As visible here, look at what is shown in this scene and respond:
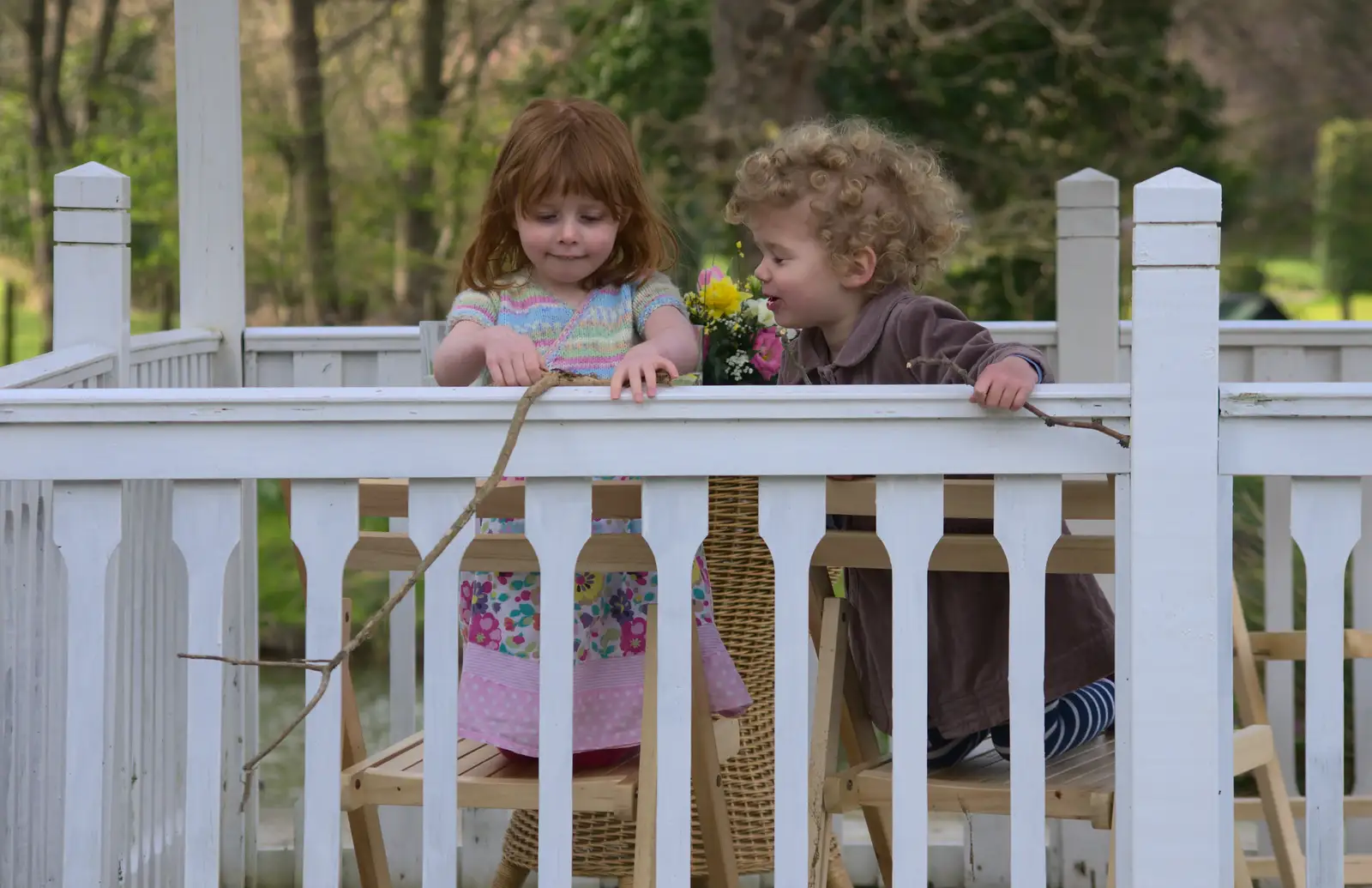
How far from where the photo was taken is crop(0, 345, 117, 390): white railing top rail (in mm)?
2287

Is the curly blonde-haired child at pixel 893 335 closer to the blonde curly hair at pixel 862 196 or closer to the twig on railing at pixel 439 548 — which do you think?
the blonde curly hair at pixel 862 196

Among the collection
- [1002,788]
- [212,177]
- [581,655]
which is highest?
[212,177]

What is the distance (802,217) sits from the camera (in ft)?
8.46

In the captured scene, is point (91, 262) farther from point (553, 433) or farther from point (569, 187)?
point (553, 433)

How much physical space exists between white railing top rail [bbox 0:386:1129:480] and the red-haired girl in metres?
0.30

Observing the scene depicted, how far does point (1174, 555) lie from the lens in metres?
2.02

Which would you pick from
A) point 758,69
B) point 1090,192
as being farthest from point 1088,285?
point 758,69

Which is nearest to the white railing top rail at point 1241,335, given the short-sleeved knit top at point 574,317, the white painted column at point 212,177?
the white painted column at point 212,177

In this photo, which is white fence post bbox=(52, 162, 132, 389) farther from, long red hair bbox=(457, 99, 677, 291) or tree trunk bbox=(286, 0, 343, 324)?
tree trunk bbox=(286, 0, 343, 324)

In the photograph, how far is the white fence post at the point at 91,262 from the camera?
2.79 metres

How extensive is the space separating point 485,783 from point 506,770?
0.33ft

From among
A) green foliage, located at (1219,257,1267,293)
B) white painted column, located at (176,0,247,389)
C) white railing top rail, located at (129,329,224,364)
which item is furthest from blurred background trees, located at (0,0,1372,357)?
white railing top rail, located at (129,329,224,364)

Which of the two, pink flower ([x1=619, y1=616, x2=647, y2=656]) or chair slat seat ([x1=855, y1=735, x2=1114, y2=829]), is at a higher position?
pink flower ([x1=619, y1=616, x2=647, y2=656])

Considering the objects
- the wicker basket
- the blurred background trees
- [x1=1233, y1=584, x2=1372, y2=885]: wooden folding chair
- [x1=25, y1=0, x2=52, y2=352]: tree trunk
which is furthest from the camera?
[x1=25, y1=0, x2=52, y2=352]: tree trunk
